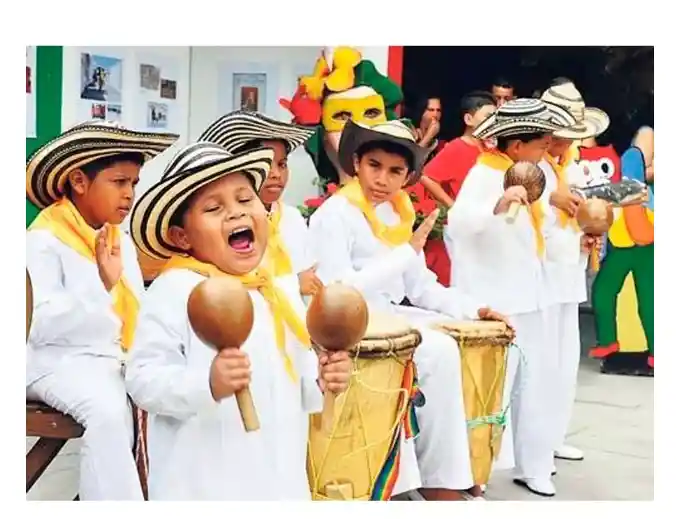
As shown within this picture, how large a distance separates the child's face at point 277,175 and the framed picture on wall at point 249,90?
12 cm

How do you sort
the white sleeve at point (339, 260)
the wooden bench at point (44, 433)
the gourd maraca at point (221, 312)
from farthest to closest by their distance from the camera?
the white sleeve at point (339, 260)
the wooden bench at point (44, 433)
the gourd maraca at point (221, 312)

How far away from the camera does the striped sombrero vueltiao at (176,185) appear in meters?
2.80

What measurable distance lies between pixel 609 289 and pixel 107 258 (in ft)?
4.96

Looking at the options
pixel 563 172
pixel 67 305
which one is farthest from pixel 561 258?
pixel 67 305

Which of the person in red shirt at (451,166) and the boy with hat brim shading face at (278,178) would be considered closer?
the boy with hat brim shading face at (278,178)

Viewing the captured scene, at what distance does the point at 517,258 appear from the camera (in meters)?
3.29

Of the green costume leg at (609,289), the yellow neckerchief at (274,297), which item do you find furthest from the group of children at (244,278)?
the green costume leg at (609,289)

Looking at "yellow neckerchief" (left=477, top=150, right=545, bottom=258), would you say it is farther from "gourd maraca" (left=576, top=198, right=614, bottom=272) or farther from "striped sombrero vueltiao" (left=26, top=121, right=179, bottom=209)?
"striped sombrero vueltiao" (left=26, top=121, right=179, bottom=209)

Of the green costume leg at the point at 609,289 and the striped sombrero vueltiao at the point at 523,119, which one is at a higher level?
the striped sombrero vueltiao at the point at 523,119

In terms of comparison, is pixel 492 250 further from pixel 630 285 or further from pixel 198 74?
pixel 198 74

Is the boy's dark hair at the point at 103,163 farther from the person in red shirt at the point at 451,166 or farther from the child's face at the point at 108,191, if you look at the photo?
the person in red shirt at the point at 451,166
